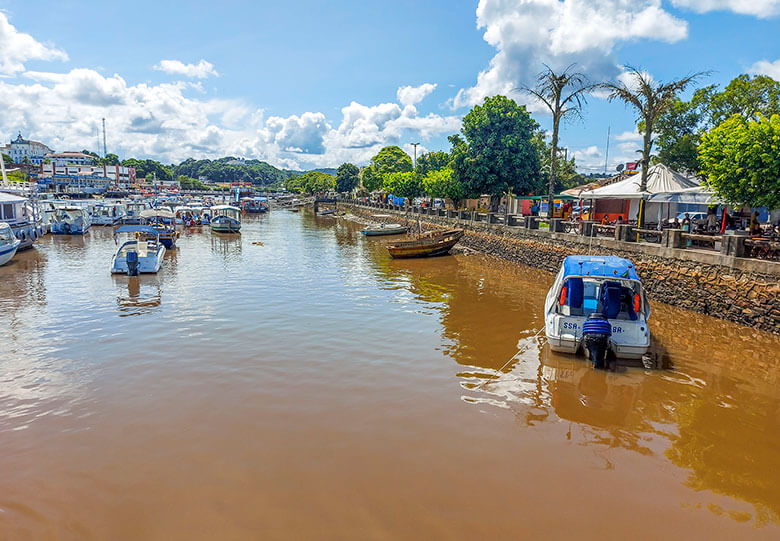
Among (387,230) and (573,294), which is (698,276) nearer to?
(573,294)

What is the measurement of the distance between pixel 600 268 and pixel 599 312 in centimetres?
130

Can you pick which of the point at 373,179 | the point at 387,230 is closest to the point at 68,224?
the point at 387,230

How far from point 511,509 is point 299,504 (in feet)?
9.62

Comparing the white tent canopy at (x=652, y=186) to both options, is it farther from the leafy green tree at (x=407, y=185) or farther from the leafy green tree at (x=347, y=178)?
the leafy green tree at (x=347, y=178)

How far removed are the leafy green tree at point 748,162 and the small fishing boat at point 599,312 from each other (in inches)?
248

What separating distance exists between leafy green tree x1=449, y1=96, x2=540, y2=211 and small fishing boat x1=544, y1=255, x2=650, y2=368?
24030 mm

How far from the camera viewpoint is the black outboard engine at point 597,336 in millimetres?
10664

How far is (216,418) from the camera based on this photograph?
28.2ft

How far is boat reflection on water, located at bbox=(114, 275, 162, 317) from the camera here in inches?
652

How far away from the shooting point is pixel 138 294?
61.9 ft

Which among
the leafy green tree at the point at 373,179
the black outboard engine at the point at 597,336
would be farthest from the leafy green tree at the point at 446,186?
the leafy green tree at the point at 373,179

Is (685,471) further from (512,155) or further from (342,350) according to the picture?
(512,155)

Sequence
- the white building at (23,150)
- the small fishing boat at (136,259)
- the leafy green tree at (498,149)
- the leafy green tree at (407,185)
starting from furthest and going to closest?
the white building at (23,150) → the leafy green tree at (407,185) → the leafy green tree at (498,149) → the small fishing boat at (136,259)

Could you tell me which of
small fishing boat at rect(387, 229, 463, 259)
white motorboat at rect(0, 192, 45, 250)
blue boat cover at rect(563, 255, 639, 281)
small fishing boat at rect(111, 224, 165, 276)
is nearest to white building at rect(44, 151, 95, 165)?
white motorboat at rect(0, 192, 45, 250)
